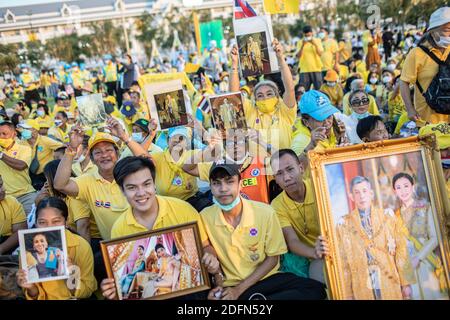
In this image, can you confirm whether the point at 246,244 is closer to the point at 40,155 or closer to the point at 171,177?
the point at 171,177

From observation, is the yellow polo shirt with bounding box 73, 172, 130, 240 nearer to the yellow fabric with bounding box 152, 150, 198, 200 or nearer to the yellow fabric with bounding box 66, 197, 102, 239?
the yellow fabric with bounding box 66, 197, 102, 239

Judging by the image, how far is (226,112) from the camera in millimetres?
4773

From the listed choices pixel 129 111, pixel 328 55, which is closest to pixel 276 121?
pixel 129 111

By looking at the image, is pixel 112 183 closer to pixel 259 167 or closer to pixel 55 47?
pixel 259 167

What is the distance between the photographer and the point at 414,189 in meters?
3.17

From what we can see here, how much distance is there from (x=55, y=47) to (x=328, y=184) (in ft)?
133

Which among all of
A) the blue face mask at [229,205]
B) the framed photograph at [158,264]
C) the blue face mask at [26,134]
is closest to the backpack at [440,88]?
the blue face mask at [229,205]

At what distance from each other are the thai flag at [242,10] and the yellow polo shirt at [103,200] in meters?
2.35

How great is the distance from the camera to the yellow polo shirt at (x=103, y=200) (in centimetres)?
418

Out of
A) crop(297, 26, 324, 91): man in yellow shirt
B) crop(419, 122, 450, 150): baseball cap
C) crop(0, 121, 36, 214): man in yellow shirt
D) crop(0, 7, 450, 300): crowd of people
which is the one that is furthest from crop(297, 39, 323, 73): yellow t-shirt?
crop(419, 122, 450, 150): baseball cap

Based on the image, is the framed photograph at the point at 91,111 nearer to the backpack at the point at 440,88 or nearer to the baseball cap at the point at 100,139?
the baseball cap at the point at 100,139

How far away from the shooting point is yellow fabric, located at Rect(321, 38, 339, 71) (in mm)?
12211
